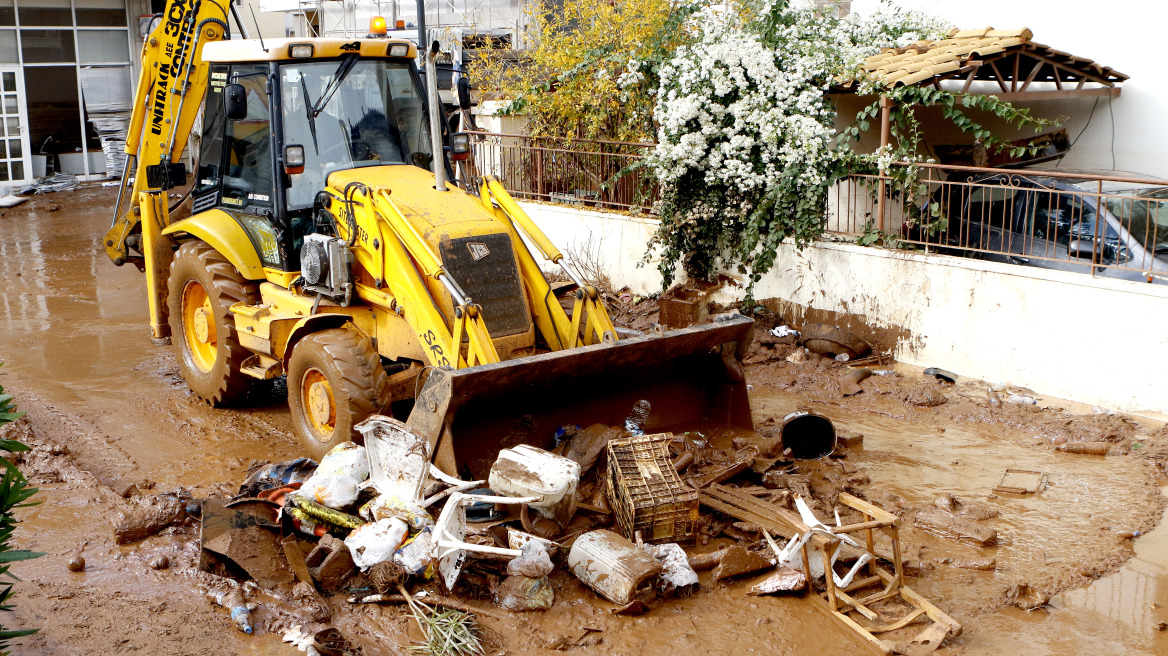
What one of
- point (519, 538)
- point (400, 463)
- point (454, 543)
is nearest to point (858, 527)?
point (519, 538)

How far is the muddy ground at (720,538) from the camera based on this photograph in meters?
4.92

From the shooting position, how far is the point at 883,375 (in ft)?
29.8

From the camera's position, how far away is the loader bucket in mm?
5820

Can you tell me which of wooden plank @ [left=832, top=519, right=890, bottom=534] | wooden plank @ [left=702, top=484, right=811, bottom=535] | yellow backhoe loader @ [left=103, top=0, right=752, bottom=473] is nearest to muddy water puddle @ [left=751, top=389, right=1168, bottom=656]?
wooden plank @ [left=832, top=519, right=890, bottom=534]

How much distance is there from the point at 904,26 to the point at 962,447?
5673mm

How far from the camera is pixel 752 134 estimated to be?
1016 cm

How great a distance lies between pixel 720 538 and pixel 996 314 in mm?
4075

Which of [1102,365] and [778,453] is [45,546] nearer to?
[778,453]

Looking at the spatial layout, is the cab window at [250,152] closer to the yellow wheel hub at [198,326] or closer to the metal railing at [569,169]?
the yellow wheel hub at [198,326]

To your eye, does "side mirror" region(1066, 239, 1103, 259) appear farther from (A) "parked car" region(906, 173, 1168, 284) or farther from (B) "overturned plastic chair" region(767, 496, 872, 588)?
(B) "overturned plastic chair" region(767, 496, 872, 588)

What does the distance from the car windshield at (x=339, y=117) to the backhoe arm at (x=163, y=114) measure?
5.94 feet

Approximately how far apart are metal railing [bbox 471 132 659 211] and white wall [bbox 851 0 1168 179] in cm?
497

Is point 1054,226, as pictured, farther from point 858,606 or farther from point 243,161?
point 243,161

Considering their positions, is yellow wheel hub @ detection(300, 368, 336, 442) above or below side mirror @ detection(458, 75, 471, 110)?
below
